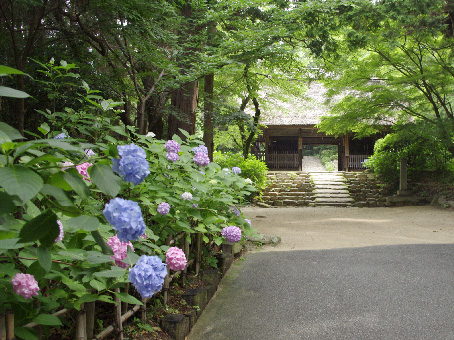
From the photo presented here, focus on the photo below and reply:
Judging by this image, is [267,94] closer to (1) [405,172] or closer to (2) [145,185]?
(1) [405,172]

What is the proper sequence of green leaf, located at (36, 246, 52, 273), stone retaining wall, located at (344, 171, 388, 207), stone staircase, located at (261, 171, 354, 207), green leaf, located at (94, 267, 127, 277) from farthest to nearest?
stone staircase, located at (261, 171, 354, 207) < stone retaining wall, located at (344, 171, 388, 207) < green leaf, located at (94, 267, 127, 277) < green leaf, located at (36, 246, 52, 273)

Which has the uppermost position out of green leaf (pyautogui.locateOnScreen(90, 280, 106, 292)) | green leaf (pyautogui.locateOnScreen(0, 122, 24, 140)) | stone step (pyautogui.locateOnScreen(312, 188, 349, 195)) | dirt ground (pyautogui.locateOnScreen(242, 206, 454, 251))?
green leaf (pyautogui.locateOnScreen(0, 122, 24, 140))

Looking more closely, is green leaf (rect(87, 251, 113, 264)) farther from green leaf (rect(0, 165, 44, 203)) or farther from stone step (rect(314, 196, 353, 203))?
stone step (rect(314, 196, 353, 203))

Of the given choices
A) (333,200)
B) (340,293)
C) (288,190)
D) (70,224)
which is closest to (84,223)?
(70,224)

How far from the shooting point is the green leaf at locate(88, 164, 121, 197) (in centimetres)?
83

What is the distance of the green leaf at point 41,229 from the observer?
788 millimetres

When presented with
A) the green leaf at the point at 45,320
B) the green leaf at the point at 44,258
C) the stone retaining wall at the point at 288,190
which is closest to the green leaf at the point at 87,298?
the green leaf at the point at 45,320

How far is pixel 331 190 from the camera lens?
1366 cm

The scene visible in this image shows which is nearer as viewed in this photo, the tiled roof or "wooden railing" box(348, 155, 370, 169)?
the tiled roof

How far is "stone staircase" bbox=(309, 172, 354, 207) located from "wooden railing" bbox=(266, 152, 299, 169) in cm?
274

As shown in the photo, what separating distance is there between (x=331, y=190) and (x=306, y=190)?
0.95 metres

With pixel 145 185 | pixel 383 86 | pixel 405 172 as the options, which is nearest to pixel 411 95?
pixel 383 86

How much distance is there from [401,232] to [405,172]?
19.8 feet

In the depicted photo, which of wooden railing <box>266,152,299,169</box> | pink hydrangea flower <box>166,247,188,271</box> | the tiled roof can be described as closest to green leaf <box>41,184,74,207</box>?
pink hydrangea flower <box>166,247,188,271</box>
